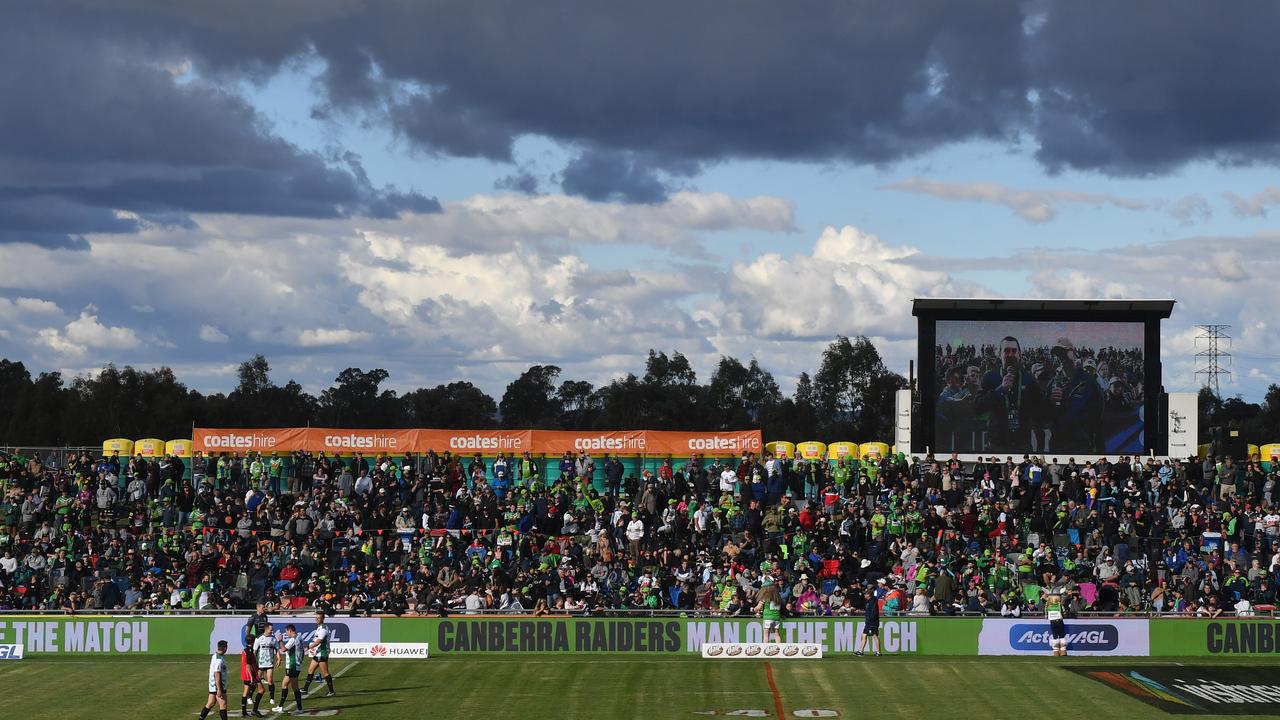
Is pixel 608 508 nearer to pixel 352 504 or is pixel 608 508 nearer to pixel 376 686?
pixel 352 504

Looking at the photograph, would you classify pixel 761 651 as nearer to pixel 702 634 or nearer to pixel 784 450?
pixel 702 634

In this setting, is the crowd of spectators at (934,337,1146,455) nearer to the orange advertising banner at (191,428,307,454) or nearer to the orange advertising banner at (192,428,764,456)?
the orange advertising banner at (192,428,764,456)

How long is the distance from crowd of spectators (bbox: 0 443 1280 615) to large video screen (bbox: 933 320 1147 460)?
136 cm

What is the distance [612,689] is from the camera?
108 ft

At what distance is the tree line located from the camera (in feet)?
429

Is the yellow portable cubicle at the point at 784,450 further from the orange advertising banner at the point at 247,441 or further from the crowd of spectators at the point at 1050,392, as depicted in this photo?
the orange advertising banner at the point at 247,441

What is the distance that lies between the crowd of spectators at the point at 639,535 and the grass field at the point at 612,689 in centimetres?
333

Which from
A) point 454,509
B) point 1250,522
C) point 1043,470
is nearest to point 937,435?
point 1043,470

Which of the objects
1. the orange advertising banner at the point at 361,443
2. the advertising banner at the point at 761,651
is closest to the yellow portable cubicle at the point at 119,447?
the orange advertising banner at the point at 361,443

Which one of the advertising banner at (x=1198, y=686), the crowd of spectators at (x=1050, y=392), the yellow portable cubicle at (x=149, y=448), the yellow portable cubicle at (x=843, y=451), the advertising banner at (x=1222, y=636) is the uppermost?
the crowd of spectators at (x=1050, y=392)

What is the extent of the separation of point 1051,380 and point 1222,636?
1401 cm

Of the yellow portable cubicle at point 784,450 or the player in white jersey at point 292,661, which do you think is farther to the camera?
the yellow portable cubicle at point 784,450

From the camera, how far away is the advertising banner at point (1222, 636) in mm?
38938

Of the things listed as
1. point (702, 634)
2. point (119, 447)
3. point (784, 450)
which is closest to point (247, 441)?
point (119, 447)
